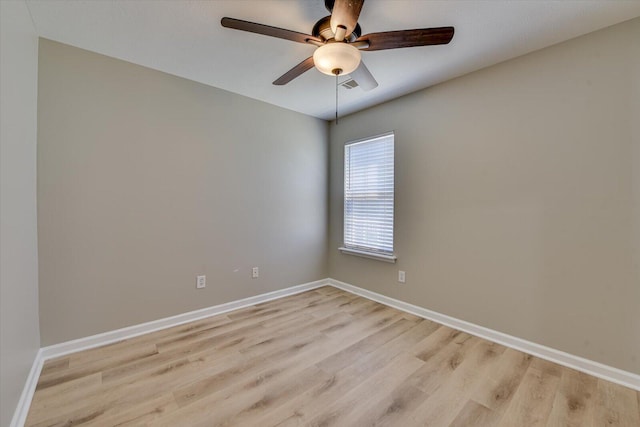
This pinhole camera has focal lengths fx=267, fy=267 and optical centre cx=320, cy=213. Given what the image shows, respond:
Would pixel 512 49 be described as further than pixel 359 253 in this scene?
No

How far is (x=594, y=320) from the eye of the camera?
6.19ft

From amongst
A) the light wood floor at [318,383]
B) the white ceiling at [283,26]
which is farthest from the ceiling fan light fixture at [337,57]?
the light wood floor at [318,383]

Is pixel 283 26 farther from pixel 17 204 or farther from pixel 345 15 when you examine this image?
pixel 17 204

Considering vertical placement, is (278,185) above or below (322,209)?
above

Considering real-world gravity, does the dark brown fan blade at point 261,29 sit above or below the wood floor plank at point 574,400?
above

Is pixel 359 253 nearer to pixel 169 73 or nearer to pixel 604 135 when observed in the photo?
pixel 604 135

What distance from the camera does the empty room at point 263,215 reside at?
158 cm

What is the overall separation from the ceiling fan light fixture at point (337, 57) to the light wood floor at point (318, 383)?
202 cm

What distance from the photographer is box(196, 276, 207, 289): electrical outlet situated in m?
2.73

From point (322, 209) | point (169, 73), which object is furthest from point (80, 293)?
point (322, 209)

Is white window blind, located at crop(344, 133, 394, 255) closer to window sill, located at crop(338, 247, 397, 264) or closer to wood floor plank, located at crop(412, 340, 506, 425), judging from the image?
window sill, located at crop(338, 247, 397, 264)

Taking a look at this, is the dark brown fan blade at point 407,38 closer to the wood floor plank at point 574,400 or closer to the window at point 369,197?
the window at point 369,197

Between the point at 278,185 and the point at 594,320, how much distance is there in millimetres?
3064

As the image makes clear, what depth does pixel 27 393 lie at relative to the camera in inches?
62.7
